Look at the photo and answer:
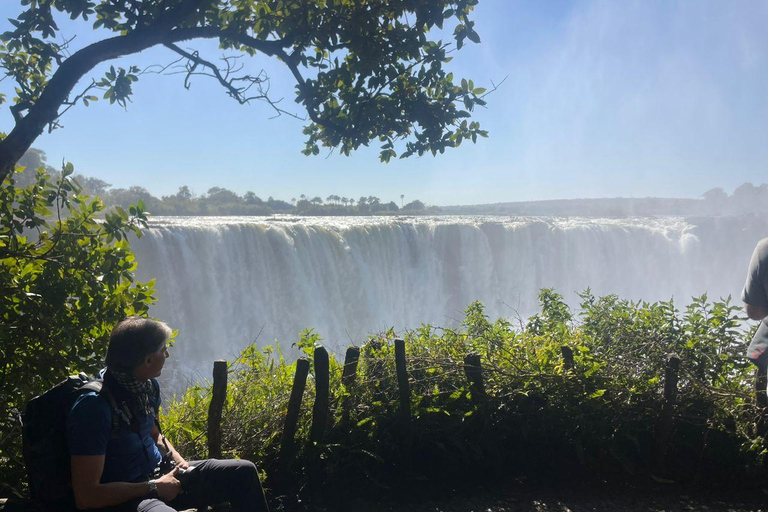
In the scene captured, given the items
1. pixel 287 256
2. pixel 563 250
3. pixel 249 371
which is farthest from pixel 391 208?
pixel 249 371

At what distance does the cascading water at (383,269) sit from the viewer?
16.6 meters

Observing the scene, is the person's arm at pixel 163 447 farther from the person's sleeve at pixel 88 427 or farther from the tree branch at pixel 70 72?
the tree branch at pixel 70 72

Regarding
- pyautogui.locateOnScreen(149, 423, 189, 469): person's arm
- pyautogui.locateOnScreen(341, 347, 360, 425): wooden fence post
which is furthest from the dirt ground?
pyautogui.locateOnScreen(149, 423, 189, 469): person's arm

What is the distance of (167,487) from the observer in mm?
2176

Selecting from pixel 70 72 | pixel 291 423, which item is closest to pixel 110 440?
pixel 291 423

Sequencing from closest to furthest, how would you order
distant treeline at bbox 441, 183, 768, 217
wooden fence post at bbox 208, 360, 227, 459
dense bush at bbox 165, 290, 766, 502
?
wooden fence post at bbox 208, 360, 227, 459 → dense bush at bbox 165, 290, 766, 502 → distant treeline at bbox 441, 183, 768, 217

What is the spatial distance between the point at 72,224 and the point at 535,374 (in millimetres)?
2908

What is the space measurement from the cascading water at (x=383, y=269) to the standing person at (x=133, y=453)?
10.9 meters

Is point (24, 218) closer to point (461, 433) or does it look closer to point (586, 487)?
point (461, 433)

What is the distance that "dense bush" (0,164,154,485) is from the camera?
8.76 ft

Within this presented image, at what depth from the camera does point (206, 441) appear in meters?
3.23

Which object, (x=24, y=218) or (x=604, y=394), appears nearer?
(x=24, y=218)

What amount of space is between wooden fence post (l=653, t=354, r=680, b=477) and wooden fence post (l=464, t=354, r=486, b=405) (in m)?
1.19

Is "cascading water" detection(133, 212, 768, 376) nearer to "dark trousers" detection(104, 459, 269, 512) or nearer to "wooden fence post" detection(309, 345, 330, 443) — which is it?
"wooden fence post" detection(309, 345, 330, 443)
